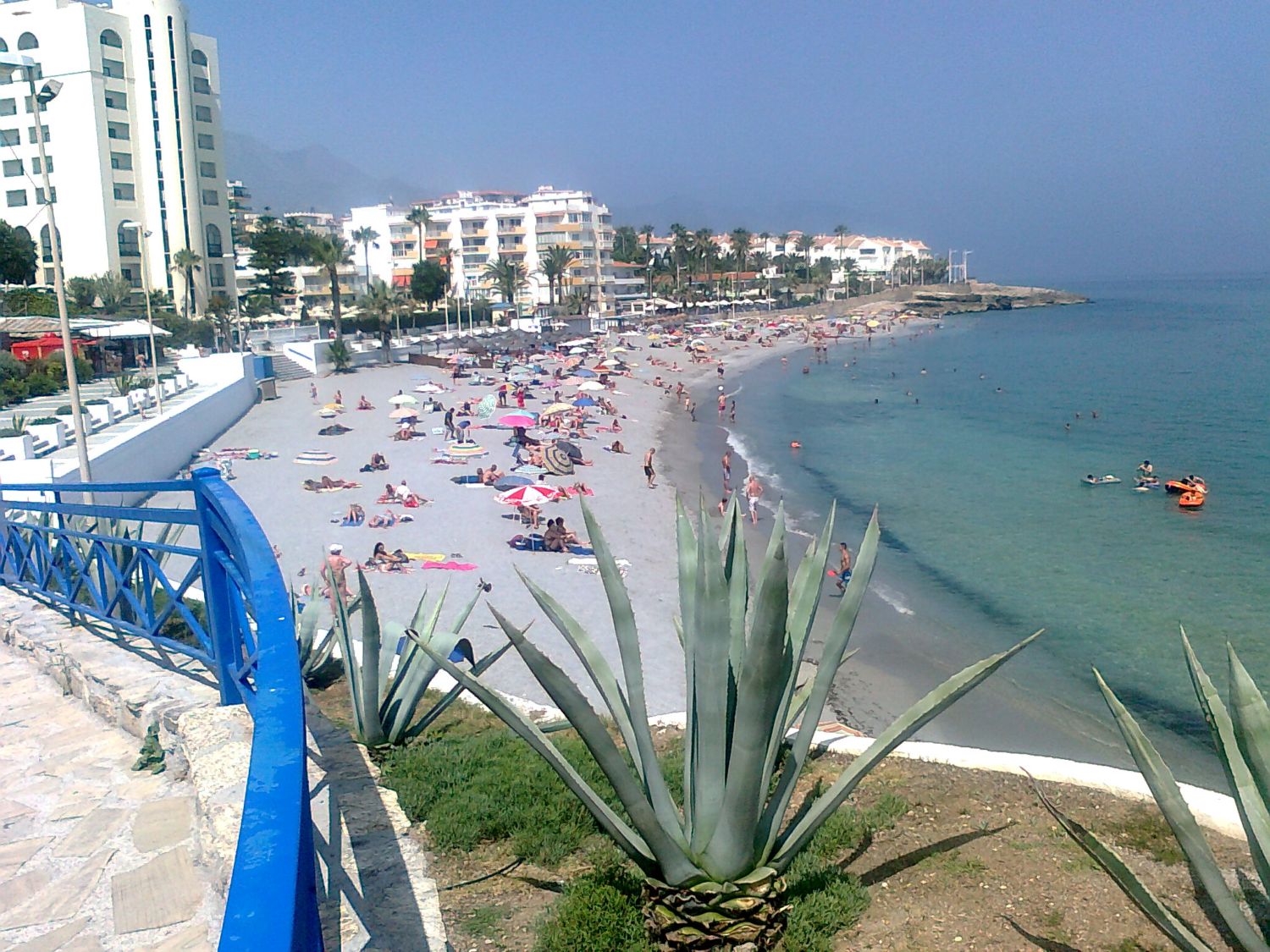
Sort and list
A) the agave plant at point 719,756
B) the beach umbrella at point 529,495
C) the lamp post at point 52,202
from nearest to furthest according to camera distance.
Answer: the agave plant at point 719,756 < the lamp post at point 52,202 < the beach umbrella at point 529,495

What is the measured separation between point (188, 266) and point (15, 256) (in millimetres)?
12164

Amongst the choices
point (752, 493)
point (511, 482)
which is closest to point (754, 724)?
point (511, 482)

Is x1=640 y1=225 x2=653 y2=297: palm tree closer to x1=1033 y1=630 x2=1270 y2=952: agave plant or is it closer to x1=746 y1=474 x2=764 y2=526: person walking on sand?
x1=746 y1=474 x2=764 y2=526: person walking on sand

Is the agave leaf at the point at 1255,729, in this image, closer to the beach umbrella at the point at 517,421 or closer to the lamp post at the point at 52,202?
the lamp post at the point at 52,202

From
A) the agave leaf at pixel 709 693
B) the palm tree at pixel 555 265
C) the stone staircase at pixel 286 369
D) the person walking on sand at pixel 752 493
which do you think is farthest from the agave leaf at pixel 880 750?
the palm tree at pixel 555 265

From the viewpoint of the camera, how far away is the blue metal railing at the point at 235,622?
1384mm

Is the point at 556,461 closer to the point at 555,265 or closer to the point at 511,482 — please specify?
the point at 511,482

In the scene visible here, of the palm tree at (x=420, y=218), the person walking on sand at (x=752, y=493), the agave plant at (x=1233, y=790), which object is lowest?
the person walking on sand at (x=752, y=493)

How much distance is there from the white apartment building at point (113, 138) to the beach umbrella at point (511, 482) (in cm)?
3581

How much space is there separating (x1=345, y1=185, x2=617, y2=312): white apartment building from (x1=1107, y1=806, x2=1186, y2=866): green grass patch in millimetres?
79464

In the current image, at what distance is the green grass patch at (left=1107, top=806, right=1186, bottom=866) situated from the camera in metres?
4.12

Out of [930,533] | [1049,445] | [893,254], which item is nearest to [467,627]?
A: [930,533]

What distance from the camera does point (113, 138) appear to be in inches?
1972

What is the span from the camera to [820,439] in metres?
34.8
